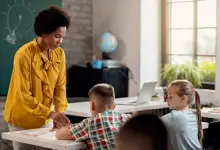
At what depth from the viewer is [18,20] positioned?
20.5 ft

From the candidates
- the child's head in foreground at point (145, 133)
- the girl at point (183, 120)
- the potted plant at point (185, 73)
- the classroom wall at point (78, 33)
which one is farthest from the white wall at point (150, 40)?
the child's head in foreground at point (145, 133)

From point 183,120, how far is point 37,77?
99 cm

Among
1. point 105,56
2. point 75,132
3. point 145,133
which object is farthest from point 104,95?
point 105,56

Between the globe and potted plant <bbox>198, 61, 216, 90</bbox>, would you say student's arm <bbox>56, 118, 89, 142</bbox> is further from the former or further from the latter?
the globe

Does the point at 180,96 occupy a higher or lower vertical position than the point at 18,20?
lower

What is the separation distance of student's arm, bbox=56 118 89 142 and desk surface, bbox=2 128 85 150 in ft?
0.11

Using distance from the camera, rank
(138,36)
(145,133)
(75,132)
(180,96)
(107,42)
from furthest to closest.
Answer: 1. (107,42)
2. (138,36)
3. (180,96)
4. (75,132)
5. (145,133)

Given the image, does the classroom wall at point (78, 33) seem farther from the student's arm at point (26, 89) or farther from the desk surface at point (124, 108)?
the student's arm at point (26, 89)

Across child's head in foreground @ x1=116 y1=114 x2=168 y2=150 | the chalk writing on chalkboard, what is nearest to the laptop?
the chalk writing on chalkboard

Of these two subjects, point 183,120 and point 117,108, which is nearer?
point 183,120

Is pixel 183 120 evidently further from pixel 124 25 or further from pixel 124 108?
pixel 124 25

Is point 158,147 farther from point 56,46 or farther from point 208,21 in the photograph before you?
point 208,21

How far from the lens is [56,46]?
10.3 ft

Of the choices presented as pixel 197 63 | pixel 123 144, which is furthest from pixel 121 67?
pixel 123 144
